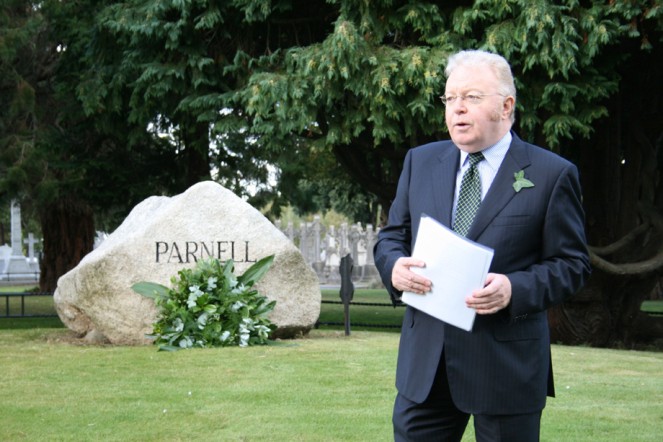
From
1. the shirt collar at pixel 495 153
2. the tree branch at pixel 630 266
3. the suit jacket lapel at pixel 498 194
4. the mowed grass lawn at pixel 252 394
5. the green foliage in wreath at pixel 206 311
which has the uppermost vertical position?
the shirt collar at pixel 495 153

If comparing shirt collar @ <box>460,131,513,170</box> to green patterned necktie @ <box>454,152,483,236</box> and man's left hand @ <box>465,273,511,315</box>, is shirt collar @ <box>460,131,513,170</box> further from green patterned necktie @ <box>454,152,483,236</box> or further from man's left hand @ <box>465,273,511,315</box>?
man's left hand @ <box>465,273,511,315</box>

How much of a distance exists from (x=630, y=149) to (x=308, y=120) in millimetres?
5592

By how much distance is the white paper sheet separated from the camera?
3.14 m

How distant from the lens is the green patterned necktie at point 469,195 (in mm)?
3410

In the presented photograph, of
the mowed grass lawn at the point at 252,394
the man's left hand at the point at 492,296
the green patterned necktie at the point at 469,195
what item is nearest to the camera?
the man's left hand at the point at 492,296

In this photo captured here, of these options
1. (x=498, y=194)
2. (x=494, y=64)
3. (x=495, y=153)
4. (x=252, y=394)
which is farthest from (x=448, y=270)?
(x=252, y=394)

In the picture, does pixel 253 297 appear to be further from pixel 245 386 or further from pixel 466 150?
pixel 466 150

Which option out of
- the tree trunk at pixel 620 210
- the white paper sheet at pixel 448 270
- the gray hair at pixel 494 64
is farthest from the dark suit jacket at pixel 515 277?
the tree trunk at pixel 620 210

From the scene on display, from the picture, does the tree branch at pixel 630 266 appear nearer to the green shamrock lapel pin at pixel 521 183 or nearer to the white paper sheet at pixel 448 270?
the green shamrock lapel pin at pixel 521 183

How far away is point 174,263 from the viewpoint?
35.7 ft

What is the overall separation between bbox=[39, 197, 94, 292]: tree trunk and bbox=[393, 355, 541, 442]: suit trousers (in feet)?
58.6

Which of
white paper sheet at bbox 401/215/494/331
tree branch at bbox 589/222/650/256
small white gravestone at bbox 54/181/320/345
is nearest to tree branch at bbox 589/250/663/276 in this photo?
tree branch at bbox 589/222/650/256

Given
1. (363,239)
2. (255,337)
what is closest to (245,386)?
(255,337)

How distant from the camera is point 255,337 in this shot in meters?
10.4
